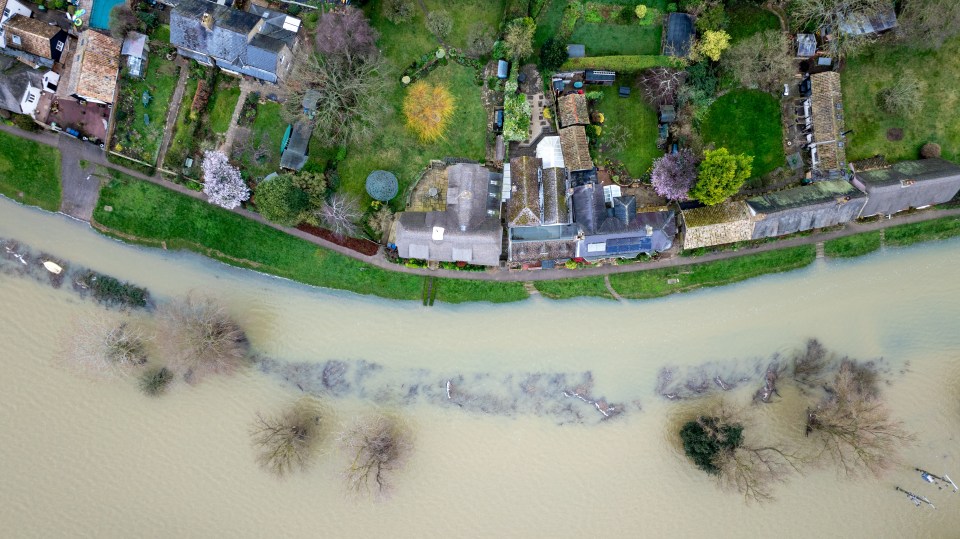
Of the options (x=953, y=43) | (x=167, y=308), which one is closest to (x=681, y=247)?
(x=953, y=43)

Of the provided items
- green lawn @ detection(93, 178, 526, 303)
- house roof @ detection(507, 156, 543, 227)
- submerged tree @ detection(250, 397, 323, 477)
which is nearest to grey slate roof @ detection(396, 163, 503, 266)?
house roof @ detection(507, 156, 543, 227)

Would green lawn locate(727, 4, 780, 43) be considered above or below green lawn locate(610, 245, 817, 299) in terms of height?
above

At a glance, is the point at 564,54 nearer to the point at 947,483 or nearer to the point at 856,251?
the point at 856,251

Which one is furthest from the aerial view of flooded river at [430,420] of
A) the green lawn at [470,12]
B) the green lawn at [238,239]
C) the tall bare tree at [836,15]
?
the green lawn at [470,12]

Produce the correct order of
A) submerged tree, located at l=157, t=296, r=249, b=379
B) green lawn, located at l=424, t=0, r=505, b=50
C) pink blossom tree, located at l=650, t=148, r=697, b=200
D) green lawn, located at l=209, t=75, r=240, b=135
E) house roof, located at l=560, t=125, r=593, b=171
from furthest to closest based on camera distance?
green lawn, located at l=209, t=75, r=240, b=135
green lawn, located at l=424, t=0, r=505, b=50
submerged tree, located at l=157, t=296, r=249, b=379
house roof, located at l=560, t=125, r=593, b=171
pink blossom tree, located at l=650, t=148, r=697, b=200

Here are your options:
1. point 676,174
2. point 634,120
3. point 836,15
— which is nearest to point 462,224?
point 634,120

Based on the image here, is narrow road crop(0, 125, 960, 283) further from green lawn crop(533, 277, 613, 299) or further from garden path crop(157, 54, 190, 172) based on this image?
garden path crop(157, 54, 190, 172)

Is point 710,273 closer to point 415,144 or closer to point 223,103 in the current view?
point 415,144

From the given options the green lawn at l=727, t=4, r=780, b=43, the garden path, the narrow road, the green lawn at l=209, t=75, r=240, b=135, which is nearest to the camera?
the green lawn at l=727, t=4, r=780, b=43
